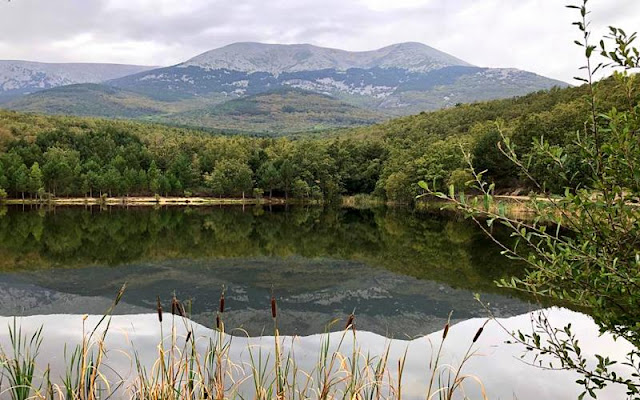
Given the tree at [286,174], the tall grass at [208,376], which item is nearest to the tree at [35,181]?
the tree at [286,174]

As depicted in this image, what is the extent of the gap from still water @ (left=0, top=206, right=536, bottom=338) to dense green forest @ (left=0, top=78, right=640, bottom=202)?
32320 millimetres

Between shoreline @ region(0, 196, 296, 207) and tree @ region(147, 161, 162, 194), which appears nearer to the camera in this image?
shoreline @ region(0, 196, 296, 207)

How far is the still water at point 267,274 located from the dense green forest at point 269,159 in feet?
106

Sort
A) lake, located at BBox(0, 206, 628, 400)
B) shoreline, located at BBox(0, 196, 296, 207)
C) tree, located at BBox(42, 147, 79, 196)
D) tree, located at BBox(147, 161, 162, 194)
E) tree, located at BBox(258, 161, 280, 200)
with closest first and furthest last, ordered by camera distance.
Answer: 1. lake, located at BBox(0, 206, 628, 400)
2. shoreline, located at BBox(0, 196, 296, 207)
3. tree, located at BBox(42, 147, 79, 196)
4. tree, located at BBox(147, 161, 162, 194)
5. tree, located at BBox(258, 161, 280, 200)

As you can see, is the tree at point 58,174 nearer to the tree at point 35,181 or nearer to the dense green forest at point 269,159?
the dense green forest at point 269,159

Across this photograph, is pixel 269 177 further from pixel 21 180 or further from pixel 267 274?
pixel 267 274

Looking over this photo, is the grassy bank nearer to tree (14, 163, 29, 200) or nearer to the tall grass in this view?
tree (14, 163, 29, 200)

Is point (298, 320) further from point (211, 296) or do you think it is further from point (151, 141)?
point (151, 141)

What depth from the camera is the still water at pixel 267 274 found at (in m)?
14.7

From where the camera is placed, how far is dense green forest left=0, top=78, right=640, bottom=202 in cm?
6850

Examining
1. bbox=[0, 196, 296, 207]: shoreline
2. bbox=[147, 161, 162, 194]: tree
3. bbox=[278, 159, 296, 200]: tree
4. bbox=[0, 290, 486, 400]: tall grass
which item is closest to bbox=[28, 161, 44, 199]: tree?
bbox=[0, 196, 296, 207]: shoreline

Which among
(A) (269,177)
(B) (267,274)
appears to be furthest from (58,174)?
(B) (267,274)

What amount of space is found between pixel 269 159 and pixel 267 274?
74.2 m

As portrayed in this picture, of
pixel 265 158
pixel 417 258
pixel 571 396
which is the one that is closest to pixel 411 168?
pixel 265 158
